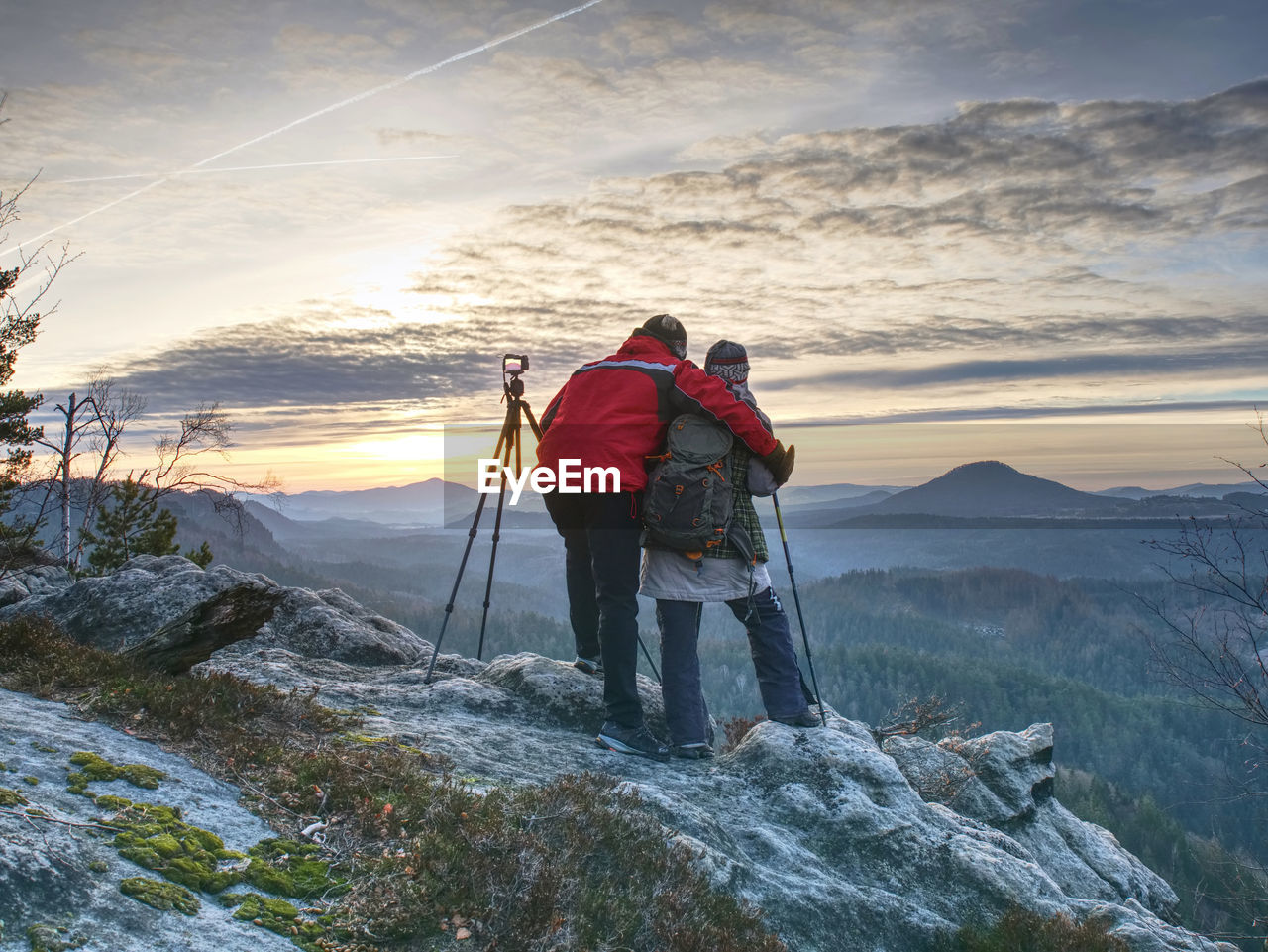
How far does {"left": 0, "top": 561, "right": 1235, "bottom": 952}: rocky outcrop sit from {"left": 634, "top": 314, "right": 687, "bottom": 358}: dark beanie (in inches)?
167

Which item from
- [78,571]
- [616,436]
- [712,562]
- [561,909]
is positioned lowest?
[78,571]

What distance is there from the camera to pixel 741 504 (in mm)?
8234

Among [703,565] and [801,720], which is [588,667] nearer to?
[703,565]

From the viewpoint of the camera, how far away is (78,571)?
869 inches

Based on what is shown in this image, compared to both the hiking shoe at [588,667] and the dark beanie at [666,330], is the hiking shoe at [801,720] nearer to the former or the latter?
the hiking shoe at [588,667]

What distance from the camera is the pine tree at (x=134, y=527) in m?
27.0

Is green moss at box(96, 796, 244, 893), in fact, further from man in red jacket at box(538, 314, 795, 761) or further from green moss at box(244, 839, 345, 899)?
man in red jacket at box(538, 314, 795, 761)

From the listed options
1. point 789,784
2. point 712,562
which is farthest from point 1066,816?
point 712,562

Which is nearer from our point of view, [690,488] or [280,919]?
[280,919]

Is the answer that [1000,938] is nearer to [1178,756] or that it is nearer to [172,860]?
[172,860]

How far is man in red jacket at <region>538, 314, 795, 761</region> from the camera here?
300 inches

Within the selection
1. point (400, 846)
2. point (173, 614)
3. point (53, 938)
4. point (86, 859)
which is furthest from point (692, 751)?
point (173, 614)

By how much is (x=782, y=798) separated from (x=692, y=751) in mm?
1115

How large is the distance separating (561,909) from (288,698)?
3800 mm
